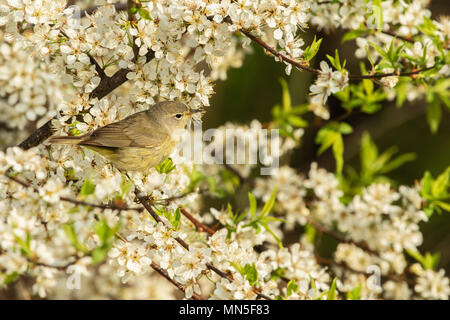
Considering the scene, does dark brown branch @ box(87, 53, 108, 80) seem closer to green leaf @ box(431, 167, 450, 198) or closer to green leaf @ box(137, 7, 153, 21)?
green leaf @ box(137, 7, 153, 21)

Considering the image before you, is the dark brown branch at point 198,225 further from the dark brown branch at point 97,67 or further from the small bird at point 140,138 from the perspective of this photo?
the dark brown branch at point 97,67

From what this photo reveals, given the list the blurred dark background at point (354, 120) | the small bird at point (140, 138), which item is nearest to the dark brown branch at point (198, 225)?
the small bird at point (140, 138)

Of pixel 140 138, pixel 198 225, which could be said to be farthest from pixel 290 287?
pixel 140 138

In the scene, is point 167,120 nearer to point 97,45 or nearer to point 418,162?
point 97,45

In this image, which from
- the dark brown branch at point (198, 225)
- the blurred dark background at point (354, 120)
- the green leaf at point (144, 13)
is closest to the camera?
the green leaf at point (144, 13)

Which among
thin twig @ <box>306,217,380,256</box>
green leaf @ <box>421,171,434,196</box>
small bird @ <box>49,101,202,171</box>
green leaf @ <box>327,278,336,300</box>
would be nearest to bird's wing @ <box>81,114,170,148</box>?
small bird @ <box>49,101,202,171</box>

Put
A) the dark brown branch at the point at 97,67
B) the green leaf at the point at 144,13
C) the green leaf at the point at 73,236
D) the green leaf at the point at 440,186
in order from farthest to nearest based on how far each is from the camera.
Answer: the green leaf at the point at 440,186, the dark brown branch at the point at 97,67, the green leaf at the point at 144,13, the green leaf at the point at 73,236
